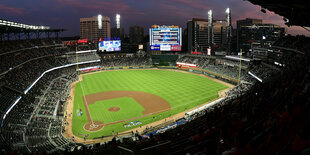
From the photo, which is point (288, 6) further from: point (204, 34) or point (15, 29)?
point (204, 34)

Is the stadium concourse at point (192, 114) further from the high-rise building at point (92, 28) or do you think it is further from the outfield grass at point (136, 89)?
the high-rise building at point (92, 28)

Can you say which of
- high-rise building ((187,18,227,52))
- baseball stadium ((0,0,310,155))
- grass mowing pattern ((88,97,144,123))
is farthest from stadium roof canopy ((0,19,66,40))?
high-rise building ((187,18,227,52))

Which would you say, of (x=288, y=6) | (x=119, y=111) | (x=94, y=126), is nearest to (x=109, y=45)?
(x=119, y=111)

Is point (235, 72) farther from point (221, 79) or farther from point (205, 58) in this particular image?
point (205, 58)

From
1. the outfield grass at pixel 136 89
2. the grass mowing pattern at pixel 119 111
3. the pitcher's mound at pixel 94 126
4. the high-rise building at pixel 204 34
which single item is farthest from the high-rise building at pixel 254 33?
the pitcher's mound at pixel 94 126

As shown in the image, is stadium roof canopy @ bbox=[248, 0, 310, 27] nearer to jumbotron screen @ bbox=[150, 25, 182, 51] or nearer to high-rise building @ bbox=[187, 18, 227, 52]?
jumbotron screen @ bbox=[150, 25, 182, 51]

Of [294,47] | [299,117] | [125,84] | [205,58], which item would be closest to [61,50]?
[125,84]

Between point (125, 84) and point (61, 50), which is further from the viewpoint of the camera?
point (61, 50)
